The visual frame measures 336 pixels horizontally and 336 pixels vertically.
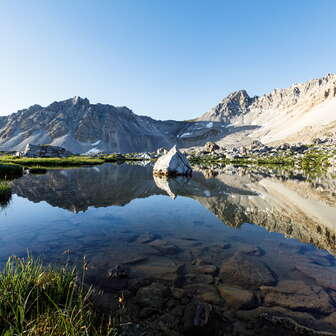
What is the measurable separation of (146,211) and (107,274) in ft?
30.1

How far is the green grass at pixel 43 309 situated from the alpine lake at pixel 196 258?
882 millimetres

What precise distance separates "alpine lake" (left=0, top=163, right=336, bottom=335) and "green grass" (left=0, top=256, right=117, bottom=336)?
0.88 m

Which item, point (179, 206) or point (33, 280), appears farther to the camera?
point (179, 206)

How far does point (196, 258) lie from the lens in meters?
8.75

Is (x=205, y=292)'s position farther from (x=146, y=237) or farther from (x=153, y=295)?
(x=146, y=237)

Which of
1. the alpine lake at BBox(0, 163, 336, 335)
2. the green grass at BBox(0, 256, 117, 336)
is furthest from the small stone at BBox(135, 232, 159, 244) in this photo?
the green grass at BBox(0, 256, 117, 336)

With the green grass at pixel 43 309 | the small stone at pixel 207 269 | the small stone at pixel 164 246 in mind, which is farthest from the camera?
the small stone at pixel 164 246

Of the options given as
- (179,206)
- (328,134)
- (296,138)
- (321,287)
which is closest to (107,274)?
(321,287)

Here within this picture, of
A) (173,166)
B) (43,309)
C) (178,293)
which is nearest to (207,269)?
(178,293)

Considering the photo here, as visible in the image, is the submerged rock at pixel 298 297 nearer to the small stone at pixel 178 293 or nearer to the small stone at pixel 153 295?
the small stone at pixel 178 293

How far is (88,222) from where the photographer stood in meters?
13.4

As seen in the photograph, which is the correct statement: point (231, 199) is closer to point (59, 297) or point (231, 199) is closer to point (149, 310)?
point (149, 310)

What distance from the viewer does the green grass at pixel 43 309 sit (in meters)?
3.69

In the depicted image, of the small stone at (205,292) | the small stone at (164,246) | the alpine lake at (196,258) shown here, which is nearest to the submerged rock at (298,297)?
the alpine lake at (196,258)
